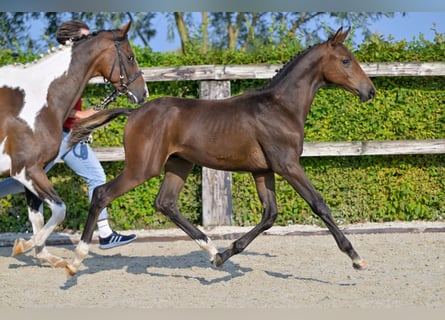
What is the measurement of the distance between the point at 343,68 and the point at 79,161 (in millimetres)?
2599

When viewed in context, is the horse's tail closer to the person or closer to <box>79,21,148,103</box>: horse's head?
<box>79,21,148,103</box>: horse's head

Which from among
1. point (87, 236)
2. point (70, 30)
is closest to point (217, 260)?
point (87, 236)

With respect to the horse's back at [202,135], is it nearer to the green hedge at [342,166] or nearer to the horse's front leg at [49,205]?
the horse's front leg at [49,205]

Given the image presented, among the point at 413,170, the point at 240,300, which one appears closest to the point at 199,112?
the point at 240,300

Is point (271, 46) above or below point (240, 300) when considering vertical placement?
above

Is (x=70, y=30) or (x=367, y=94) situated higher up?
(x=70, y=30)

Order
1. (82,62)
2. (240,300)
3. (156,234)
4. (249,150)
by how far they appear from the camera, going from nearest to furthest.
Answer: (240,300), (249,150), (82,62), (156,234)

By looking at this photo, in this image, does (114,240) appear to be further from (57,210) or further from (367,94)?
(367,94)

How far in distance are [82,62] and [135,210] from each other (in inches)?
97.6

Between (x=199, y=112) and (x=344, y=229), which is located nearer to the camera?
(x=199, y=112)

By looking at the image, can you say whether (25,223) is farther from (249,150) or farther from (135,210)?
(249,150)

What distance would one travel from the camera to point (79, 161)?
6691 mm

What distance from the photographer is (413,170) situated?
8.20 m

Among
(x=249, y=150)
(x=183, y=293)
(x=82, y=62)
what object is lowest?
(x=183, y=293)
